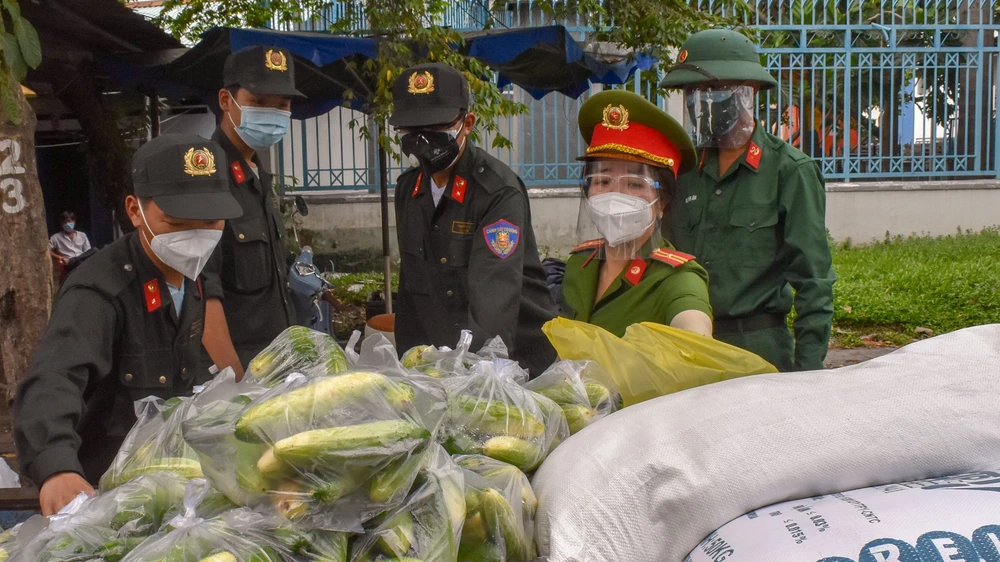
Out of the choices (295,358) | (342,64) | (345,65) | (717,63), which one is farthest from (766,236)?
(342,64)

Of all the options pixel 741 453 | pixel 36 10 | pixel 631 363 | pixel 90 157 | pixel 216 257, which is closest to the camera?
pixel 741 453

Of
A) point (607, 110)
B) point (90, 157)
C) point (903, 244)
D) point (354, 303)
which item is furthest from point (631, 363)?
point (903, 244)

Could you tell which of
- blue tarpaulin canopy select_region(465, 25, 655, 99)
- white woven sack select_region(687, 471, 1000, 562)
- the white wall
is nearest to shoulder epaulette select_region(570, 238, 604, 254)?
white woven sack select_region(687, 471, 1000, 562)

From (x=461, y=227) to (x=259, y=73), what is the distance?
1007mm

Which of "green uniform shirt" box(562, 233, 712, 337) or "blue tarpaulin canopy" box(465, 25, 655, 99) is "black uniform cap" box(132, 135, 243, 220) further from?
"blue tarpaulin canopy" box(465, 25, 655, 99)

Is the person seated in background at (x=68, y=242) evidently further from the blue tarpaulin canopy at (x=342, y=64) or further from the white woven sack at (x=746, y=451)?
the white woven sack at (x=746, y=451)

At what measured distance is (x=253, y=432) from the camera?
3.68ft

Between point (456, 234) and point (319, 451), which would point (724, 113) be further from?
point (319, 451)

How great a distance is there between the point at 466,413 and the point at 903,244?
9513mm

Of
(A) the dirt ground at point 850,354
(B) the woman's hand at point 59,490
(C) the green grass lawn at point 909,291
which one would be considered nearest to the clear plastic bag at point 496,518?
(B) the woman's hand at point 59,490

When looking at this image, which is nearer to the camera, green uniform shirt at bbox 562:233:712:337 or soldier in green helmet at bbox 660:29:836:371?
green uniform shirt at bbox 562:233:712:337

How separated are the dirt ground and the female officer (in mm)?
4636

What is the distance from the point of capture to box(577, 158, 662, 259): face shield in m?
2.19

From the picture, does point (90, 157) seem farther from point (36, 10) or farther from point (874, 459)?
point (874, 459)
